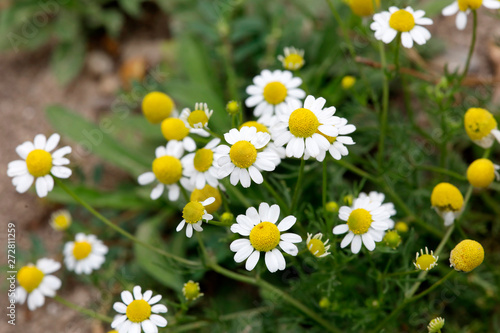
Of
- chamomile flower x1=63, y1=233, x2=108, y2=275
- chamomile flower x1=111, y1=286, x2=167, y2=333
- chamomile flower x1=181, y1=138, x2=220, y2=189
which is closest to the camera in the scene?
chamomile flower x1=111, y1=286, x2=167, y2=333

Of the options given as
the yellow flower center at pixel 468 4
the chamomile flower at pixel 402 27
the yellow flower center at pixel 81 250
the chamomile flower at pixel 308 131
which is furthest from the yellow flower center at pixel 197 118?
the yellow flower center at pixel 468 4

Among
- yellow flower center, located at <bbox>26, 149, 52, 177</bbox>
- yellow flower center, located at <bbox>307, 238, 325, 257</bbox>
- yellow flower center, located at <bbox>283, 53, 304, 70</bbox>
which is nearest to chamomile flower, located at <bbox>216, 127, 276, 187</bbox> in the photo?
yellow flower center, located at <bbox>307, 238, 325, 257</bbox>

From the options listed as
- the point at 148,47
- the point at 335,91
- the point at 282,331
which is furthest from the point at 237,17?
the point at 282,331

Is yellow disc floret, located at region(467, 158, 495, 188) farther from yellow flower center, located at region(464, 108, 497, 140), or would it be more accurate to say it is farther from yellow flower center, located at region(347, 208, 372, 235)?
yellow flower center, located at region(347, 208, 372, 235)

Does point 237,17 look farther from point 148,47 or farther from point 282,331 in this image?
point 282,331

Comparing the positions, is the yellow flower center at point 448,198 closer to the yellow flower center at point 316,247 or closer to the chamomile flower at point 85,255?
→ the yellow flower center at point 316,247

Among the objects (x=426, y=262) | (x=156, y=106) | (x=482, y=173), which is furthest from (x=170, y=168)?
(x=482, y=173)
